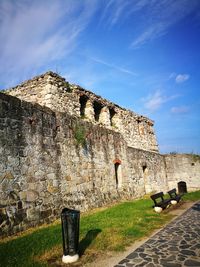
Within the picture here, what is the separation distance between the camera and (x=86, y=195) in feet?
32.5

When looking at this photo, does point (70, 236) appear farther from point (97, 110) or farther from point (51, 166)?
point (97, 110)

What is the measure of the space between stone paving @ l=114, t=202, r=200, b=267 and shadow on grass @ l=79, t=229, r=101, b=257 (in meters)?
0.99

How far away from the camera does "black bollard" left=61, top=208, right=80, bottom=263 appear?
4.48 meters

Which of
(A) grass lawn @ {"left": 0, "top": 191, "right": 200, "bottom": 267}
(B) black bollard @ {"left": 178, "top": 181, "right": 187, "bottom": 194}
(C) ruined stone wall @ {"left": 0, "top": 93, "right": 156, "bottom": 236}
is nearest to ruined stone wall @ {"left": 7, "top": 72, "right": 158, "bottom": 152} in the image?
(C) ruined stone wall @ {"left": 0, "top": 93, "right": 156, "bottom": 236}

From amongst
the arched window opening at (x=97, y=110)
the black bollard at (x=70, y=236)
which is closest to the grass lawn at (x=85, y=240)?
the black bollard at (x=70, y=236)

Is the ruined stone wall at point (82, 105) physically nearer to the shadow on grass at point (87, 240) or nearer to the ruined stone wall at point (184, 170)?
the ruined stone wall at point (184, 170)

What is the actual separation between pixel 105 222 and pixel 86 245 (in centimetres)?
218

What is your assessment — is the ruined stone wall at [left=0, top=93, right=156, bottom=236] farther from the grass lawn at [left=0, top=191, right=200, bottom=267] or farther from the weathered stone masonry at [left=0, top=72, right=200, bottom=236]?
the grass lawn at [left=0, top=191, right=200, bottom=267]

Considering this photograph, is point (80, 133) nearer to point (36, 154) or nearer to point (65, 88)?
point (36, 154)

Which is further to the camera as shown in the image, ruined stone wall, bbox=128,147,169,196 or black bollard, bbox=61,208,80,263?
ruined stone wall, bbox=128,147,169,196

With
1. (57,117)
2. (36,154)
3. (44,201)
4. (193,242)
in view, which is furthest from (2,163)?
(193,242)

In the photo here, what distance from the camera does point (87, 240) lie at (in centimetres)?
564

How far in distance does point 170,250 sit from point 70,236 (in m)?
1.93

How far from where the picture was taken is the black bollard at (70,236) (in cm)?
448
